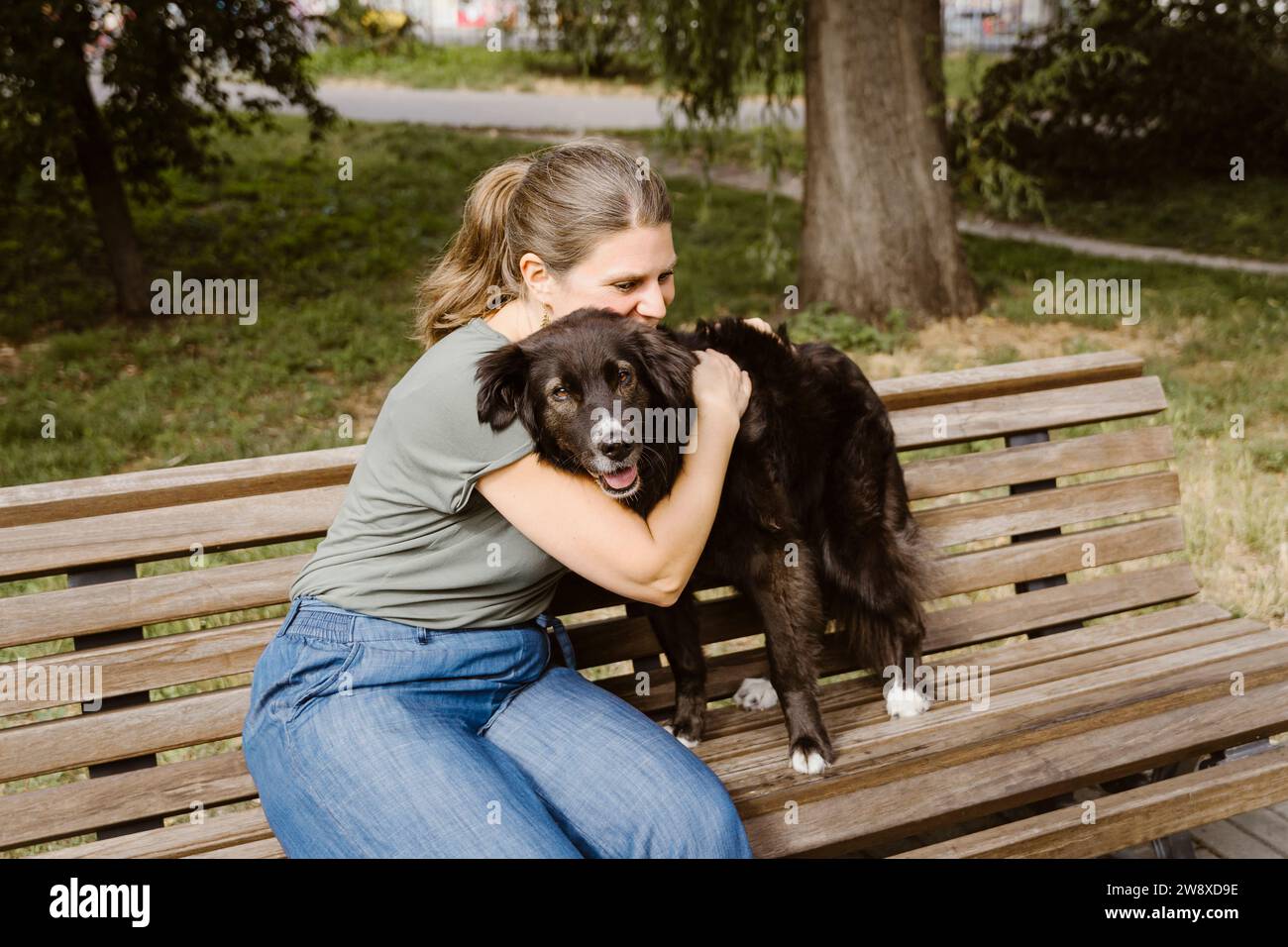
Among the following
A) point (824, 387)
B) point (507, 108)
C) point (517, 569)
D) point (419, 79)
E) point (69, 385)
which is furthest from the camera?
point (419, 79)

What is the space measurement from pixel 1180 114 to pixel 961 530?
1217cm

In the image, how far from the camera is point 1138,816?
2740mm

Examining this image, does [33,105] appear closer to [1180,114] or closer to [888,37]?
[888,37]

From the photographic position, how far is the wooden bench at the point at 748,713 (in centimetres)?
262

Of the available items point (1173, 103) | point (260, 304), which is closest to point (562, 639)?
point (260, 304)

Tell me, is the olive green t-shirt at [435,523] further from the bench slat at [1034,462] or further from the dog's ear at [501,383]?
the bench slat at [1034,462]

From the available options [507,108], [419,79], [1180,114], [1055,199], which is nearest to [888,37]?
[1055,199]

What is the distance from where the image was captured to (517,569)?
8.46 ft

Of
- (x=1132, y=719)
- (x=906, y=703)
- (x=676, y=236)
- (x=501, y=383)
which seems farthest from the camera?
(x=676, y=236)

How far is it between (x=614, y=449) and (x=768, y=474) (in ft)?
2.04

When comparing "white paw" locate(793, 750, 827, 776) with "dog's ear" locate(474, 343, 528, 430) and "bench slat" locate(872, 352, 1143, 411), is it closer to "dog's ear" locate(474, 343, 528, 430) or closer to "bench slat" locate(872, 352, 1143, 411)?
"dog's ear" locate(474, 343, 528, 430)

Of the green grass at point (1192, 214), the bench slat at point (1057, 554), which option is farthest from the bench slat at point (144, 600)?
the green grass at point (1192, 214)

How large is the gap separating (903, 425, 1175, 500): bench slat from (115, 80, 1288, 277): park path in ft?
22.8

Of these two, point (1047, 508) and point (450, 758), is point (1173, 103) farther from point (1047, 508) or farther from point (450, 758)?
point (450, 758)
